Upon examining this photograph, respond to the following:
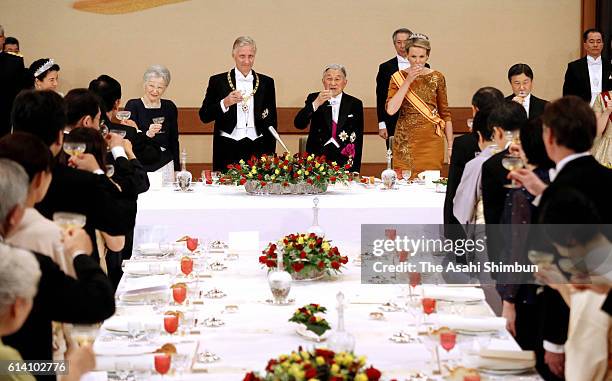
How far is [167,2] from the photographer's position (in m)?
9.31

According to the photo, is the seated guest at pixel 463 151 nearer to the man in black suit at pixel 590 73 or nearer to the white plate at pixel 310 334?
the white plate at pixel 310 334

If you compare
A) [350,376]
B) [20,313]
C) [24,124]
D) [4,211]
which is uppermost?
[24,124]

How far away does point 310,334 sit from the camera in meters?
3.08

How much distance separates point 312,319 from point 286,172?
281 centimetres

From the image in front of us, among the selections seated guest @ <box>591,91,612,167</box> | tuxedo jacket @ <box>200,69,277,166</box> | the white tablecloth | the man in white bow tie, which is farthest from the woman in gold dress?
seated guest @ <box>591,91,612,167</box>

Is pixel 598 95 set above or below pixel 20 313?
above

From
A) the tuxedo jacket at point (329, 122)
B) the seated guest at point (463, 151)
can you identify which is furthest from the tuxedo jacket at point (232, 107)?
the seated guest at point (463, 151)

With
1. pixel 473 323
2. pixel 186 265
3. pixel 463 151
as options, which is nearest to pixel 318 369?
pixel 473 323

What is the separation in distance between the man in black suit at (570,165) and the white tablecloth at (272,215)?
2445 mm

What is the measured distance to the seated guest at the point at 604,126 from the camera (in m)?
8.70

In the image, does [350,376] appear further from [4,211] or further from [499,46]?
[499,46]

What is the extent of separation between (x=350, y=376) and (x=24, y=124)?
4.79 ft

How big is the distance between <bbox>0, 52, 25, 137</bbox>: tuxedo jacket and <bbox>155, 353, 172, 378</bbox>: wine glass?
554 centimetres

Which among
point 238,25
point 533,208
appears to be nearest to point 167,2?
point 238,25
